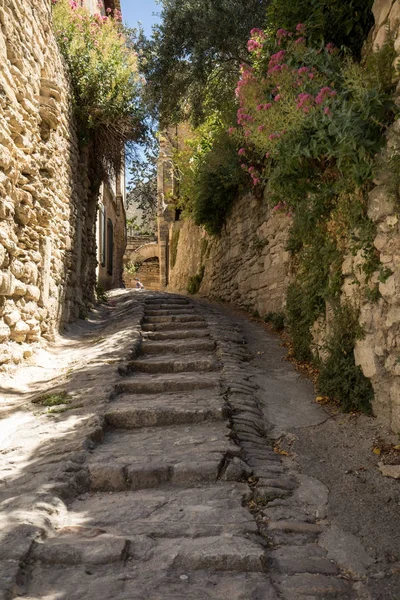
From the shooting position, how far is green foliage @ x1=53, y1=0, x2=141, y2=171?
721 centimetres

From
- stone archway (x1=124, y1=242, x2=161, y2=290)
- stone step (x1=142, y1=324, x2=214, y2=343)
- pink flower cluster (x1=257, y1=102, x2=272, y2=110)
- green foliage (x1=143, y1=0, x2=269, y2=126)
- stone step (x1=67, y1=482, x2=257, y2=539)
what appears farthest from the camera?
stone archway (x1=124, y1=242, x2=161, y2=290)

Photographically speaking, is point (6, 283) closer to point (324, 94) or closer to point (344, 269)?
point (344, 269)

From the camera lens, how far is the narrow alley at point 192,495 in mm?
2025

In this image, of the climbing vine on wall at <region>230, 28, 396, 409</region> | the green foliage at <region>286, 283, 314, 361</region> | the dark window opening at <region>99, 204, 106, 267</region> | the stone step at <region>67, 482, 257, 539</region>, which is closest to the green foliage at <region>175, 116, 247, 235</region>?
the dark window opening at <region>99, 204, 106, 267</region>

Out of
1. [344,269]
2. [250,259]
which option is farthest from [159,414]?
[250,259]

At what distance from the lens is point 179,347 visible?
5863 millimetres

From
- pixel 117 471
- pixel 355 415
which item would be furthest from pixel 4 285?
pixel 355 415

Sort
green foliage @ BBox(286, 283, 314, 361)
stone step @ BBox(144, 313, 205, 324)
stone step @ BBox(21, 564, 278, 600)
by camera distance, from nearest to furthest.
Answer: stone step @ BBox(21, 564, 278, 600)
green foliage @ BBox(286, 283, 314, 361)
stone step @ BBox(144, 313, 205, 324)

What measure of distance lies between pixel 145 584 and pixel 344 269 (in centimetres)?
305

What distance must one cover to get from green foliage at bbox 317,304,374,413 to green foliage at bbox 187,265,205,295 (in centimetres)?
827

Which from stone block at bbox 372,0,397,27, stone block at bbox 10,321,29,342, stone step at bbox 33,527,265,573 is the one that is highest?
stone block at bbox 372,0,397,27

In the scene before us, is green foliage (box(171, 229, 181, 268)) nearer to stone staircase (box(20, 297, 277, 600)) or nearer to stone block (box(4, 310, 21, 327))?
stone block (box(4, 310, 21, 327))

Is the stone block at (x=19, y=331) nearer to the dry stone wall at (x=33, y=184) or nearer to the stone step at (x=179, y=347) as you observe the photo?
the dry stone wall at (x=33, y=184)

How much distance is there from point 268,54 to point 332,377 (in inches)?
155
